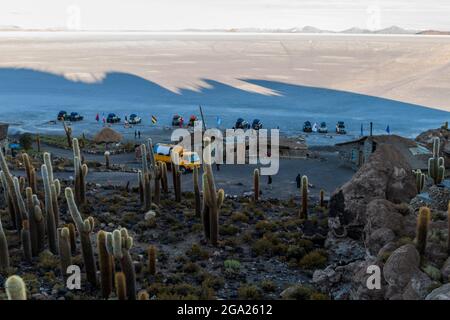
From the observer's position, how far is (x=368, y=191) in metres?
18.4

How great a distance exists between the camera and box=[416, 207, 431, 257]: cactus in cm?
1149

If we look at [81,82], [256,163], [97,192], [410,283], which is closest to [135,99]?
[81,82]

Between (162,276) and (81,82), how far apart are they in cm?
9776

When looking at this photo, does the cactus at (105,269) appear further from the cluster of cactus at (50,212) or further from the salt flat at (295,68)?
the salt flat at (295,68)

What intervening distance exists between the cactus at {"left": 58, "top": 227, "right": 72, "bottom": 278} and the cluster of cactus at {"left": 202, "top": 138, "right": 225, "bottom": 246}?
15.1 ft

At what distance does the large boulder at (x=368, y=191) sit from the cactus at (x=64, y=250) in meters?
8.36

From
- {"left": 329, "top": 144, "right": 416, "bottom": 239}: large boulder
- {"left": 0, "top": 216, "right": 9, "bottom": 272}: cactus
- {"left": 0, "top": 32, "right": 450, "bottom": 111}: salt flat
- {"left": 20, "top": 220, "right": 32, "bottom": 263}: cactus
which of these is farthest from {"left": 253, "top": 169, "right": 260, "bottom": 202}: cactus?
{"left": 0, "top": 32, "right": 450, "bottom": 111}: salt flat

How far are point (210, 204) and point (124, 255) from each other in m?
5.53

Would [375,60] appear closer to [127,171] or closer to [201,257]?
[127,171]

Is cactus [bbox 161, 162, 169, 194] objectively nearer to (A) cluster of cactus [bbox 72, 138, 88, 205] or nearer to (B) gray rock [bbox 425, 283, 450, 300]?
(A) cluster of cactus [bbox 72, 138, 88, 205]

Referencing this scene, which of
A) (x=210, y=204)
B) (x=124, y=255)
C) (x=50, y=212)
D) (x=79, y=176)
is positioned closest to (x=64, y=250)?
(x=50, y=212)

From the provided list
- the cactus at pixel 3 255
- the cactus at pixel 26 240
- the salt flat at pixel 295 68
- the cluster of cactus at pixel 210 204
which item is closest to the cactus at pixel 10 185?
the cactus at pixel 26 240

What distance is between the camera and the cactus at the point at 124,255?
40.9 ft

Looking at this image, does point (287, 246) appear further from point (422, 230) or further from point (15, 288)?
point (15, 288)
